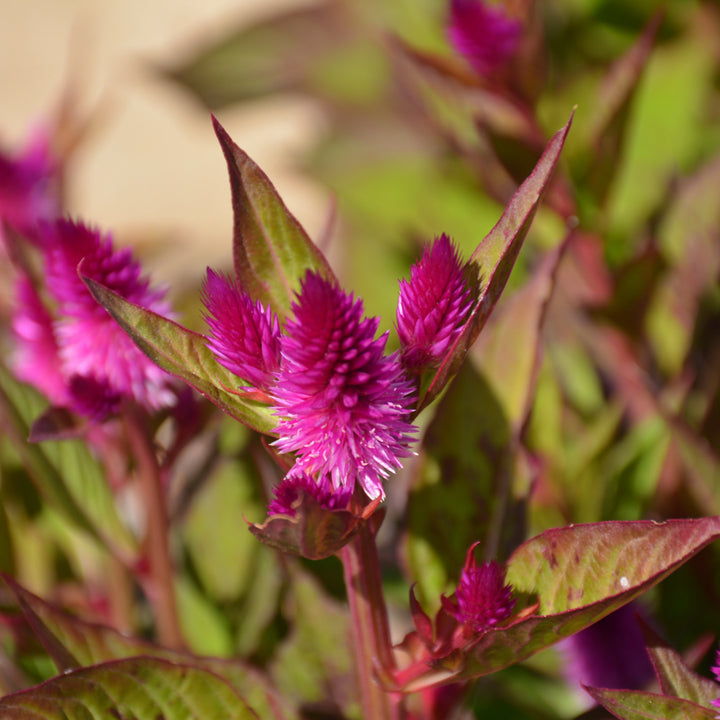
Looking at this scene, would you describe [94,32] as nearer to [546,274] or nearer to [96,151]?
[96,151]

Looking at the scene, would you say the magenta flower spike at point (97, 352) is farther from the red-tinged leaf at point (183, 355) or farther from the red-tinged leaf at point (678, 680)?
the red-tinged leaf at point (678, 680)

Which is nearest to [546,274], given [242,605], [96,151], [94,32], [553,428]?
[553,428]

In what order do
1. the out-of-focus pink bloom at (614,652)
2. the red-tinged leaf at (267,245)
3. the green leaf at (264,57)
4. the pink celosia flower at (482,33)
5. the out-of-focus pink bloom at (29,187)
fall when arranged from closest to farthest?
the red-tinged leaf at (267,245)
the out-of-focus pink bloom at (614,652)
the pink celosia flower at (482,33)
the out-of-focus pink bloom at (29,187)
the green leaf at (264,57)

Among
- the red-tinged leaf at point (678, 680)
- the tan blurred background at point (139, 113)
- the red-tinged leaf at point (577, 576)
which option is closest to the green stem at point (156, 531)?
the red-tinged leaf at point (577, 576)

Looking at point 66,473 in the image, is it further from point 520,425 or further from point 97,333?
point 520,425

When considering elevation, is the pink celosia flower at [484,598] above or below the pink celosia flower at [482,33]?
below

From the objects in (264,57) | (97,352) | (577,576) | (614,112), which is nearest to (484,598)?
(577,576)

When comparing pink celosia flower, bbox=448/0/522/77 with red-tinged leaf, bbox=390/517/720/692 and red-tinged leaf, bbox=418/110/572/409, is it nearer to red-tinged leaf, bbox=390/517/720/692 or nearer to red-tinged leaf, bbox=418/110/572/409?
red-tinged leaf, bbox=418/110/572/409
